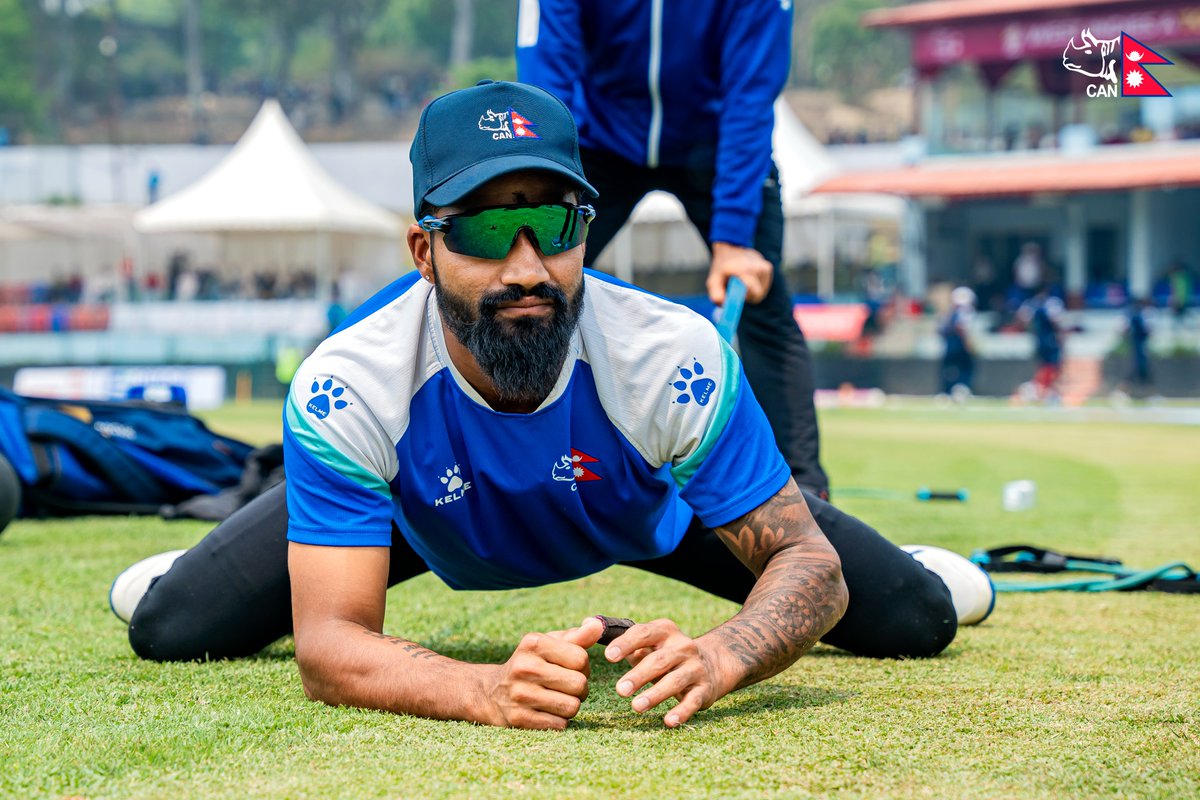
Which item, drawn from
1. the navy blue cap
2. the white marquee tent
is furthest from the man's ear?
the white marquee tent

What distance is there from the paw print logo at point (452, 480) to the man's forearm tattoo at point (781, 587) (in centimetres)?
63

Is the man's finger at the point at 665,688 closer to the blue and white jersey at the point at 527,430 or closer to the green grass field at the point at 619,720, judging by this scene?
the green grass field at the point at 619,720

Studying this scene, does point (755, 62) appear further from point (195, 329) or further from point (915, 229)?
point (915, 229)

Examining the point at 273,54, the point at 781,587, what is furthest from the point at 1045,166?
the point at 273,54

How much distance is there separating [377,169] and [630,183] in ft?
144

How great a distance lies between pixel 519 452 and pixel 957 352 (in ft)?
86.5

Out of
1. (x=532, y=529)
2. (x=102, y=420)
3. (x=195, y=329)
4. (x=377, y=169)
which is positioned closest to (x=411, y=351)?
(x=532, y=529)

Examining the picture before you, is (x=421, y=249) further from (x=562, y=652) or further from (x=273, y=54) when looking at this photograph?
(x=273, y=54)

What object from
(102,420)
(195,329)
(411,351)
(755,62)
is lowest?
(195,329)

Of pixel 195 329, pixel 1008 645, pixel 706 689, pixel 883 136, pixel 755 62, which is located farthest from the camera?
pixel 883 136

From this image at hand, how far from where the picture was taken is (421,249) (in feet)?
11.6

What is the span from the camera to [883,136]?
54625 mm

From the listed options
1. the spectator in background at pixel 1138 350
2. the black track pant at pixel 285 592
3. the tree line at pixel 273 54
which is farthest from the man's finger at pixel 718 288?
the tree line at pixel 273 54

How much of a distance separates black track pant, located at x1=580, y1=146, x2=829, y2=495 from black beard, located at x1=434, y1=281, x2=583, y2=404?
2276mm
